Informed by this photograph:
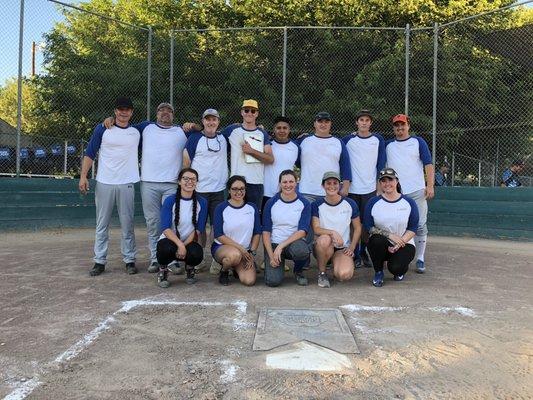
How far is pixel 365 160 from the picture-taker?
5.84 m

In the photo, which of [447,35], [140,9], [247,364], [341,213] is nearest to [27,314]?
[247,364]

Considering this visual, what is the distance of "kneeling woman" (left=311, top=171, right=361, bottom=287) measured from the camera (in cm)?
509

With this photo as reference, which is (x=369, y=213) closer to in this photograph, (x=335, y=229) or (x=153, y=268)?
(x=335, y=229)

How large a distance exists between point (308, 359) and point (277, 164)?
302 centimetres

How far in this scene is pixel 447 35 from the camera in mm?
9922

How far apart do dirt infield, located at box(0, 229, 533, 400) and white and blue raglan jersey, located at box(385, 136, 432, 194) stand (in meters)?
1.11

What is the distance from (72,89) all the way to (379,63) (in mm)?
7220

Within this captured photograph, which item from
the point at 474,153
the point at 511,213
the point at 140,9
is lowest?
the point at 511,213

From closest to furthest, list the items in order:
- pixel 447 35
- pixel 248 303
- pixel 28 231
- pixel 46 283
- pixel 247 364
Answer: pixel 247 364, pixel 248 303, pixel 46 283, pixel 28 231, pixel 447 35

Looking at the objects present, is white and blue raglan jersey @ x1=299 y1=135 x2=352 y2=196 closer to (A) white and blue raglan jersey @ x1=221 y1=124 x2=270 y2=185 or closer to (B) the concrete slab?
(A) white and blue raglan jersey @ x1=221 y1=124 x2=270 y2=185

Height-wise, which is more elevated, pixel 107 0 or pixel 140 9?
pixel 107 0

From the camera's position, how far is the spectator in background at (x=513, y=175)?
9.91 m

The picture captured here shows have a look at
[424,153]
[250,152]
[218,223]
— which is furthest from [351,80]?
[218,223]

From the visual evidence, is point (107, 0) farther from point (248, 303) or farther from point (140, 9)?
point (248, 303)
